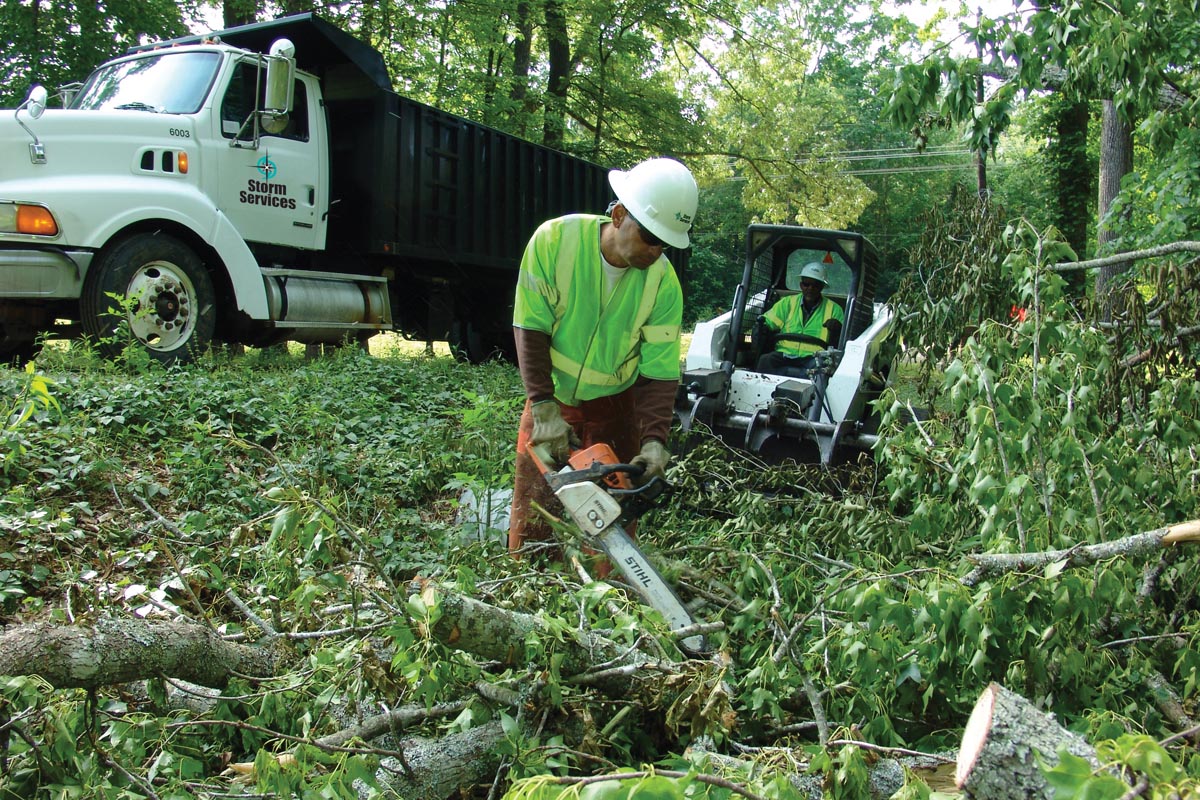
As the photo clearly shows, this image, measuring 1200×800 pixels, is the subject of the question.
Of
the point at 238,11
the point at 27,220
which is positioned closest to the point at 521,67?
the point at 238,11

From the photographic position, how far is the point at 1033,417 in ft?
9.76

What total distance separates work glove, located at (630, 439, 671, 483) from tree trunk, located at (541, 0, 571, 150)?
11.2m

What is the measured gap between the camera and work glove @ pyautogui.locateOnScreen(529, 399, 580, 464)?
3561 millimetres

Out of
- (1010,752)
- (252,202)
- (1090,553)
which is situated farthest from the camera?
(252,202)

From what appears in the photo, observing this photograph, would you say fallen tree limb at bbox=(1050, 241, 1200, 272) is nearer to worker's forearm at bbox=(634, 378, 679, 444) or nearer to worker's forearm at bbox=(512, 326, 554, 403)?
worker's forearm at bbox=(634, 378, 679, 444)

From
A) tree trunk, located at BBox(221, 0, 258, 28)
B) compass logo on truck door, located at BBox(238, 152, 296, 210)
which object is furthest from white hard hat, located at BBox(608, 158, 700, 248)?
tree trunk, located at BBox(221, 0, 258, 28)

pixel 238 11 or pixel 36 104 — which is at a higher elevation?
pixel 238 11

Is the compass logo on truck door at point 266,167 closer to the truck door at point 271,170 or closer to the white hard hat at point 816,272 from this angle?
the truck door at point 271,170

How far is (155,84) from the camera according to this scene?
805 cm

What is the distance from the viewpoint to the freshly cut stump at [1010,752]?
62.5 inches

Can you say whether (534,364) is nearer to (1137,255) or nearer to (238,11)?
(1137,255)

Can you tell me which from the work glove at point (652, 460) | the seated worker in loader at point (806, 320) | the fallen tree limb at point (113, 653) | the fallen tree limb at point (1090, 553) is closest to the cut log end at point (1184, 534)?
the fallen tree limb at point (1090, 553)

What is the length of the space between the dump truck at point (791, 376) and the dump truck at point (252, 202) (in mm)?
3789

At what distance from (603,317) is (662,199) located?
0.56 metres
